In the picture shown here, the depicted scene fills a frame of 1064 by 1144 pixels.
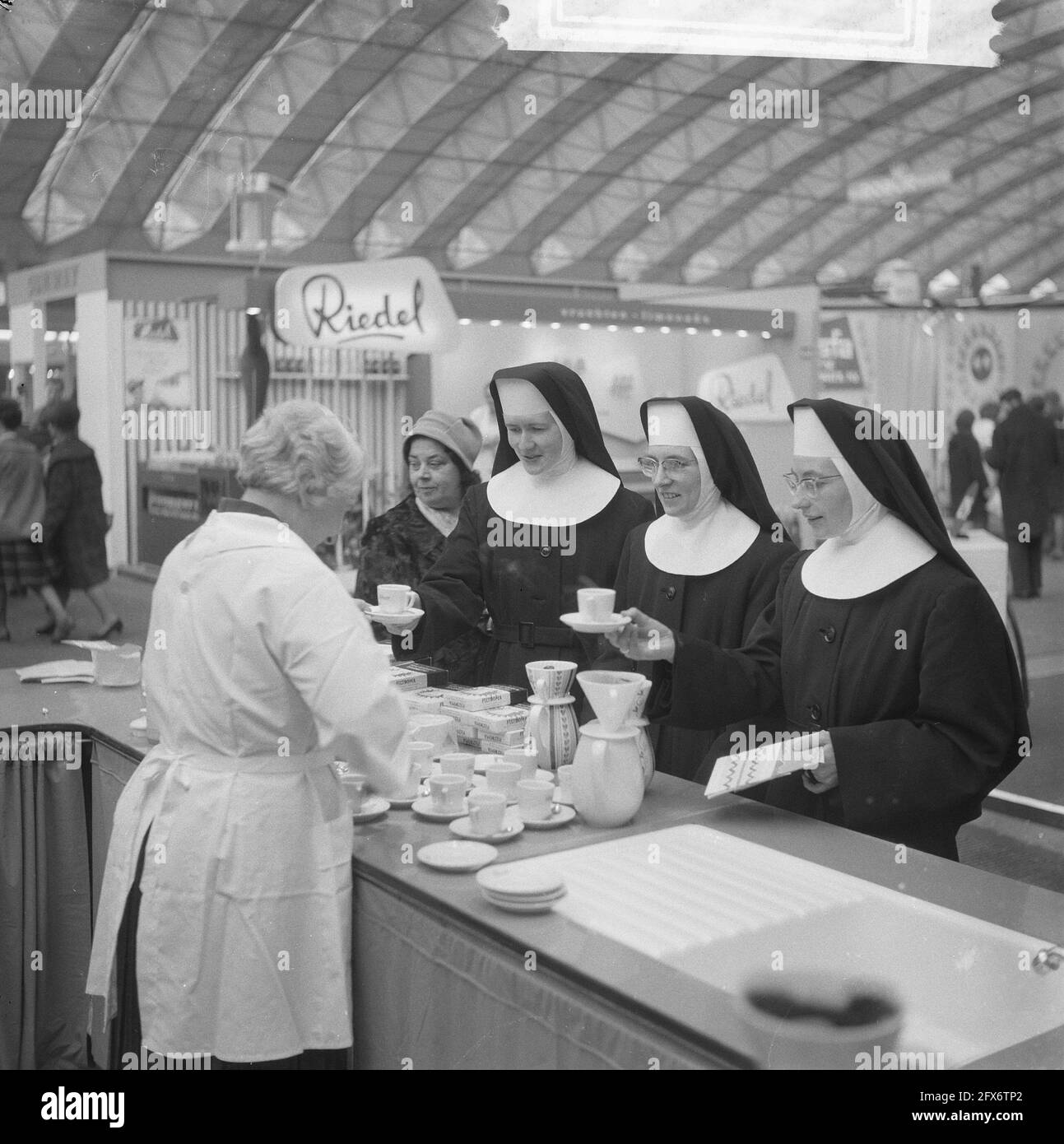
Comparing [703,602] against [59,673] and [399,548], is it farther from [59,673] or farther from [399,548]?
[59,673]

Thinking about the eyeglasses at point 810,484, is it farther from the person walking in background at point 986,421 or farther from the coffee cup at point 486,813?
the person walking in background at point 986,421

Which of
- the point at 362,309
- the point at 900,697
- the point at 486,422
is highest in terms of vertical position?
the point at 362,309

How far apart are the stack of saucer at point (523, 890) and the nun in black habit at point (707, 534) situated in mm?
1060

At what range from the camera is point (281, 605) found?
197 centimetres

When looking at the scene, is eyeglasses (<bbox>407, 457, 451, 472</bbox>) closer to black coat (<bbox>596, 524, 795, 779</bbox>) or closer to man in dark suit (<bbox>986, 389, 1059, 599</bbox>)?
black coat (<bbox>596, 524, 795, 779</bbox>)

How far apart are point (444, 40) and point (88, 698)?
1702cm

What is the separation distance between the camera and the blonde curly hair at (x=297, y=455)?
210 centimetres

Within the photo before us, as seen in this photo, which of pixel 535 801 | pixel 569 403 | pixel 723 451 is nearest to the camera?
pixel 535 801

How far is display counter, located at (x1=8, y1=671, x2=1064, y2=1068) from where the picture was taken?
5.04ft

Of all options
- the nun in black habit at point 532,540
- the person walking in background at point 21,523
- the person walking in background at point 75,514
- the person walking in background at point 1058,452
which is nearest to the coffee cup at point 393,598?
the nun in black habit at point 532,540

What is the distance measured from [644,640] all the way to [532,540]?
2.92 feet

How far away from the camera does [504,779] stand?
236cm

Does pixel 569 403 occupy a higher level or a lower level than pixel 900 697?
higher

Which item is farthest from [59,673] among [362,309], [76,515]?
[76,515]
